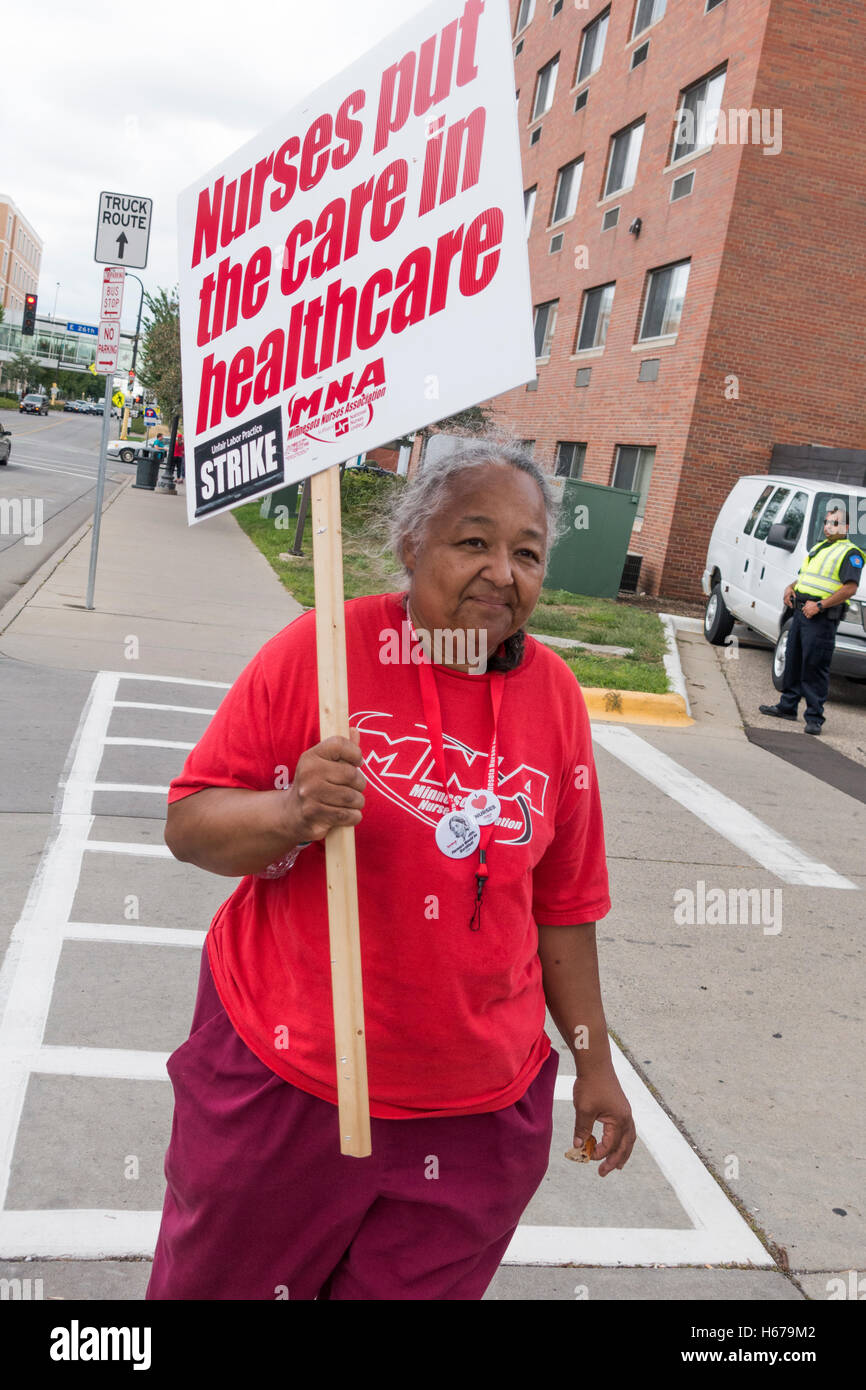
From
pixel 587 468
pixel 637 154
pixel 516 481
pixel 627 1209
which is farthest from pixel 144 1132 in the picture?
pixel 637 154

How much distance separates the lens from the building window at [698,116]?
65.6 feet

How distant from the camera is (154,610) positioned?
12.4m

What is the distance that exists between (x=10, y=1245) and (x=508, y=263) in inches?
95.0

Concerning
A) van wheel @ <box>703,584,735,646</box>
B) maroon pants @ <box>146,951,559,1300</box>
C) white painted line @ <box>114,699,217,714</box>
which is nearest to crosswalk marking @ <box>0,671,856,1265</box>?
maroon pants @ <box>146,951,559,1300</box>

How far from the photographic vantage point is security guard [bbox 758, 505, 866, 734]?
34.6ft

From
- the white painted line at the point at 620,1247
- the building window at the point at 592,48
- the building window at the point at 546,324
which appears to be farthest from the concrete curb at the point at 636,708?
the building window at the point at 592,48

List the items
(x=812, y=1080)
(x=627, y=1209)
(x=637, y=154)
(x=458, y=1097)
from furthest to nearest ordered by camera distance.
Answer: (x=637, y=154)
(x=812, y=1080)
(x=627, y=1209)
(x=458, y=1097)

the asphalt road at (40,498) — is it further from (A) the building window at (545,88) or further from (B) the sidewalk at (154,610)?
(A) the building window at (545,88)

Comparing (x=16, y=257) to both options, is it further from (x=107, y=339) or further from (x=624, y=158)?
(x=107, y=339)

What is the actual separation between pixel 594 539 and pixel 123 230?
900 cm

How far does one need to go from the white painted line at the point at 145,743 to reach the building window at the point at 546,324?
70.9 feet

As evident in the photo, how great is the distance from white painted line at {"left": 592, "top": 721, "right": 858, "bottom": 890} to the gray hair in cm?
486

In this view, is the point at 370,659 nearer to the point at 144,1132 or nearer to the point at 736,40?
the point at 144,1132

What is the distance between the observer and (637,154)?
2336 cm
